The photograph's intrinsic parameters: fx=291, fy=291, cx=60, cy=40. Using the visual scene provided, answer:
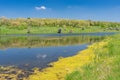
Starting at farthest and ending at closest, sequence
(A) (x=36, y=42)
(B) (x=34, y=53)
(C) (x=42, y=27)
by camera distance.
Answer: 1. (C) (x=42, y=27)
2. (A) (x=36, y=42)
3. (B) (x=34, y=53)

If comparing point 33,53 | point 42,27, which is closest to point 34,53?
point 33,53

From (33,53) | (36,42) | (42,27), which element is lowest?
(42,27)

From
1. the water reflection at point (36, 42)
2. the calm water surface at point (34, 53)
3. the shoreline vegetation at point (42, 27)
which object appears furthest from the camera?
the shoreline vegetation at point (42, 27)

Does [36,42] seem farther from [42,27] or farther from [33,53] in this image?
[42,27]

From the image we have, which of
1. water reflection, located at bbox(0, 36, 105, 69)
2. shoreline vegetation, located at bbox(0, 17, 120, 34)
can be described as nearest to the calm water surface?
water reflection, located at bbox(0, 36, 105, 69)

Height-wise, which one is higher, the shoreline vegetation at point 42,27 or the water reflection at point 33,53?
the water reflection at point 33,53

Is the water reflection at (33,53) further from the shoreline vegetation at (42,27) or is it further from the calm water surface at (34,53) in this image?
the shoreline vegetation at (42,27)

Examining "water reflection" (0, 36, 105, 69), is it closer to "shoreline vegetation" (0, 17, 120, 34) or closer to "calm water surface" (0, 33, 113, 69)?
"calm water surface" (0, 33, 113, 69)

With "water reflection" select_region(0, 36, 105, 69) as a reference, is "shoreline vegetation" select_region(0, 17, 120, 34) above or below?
below

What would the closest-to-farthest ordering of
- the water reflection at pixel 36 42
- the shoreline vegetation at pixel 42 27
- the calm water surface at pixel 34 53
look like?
1. the calm water surface at pixel 34 53
2. the water reflection at pixel 36 42
3. the shoreline vegetation at pixel 42 27

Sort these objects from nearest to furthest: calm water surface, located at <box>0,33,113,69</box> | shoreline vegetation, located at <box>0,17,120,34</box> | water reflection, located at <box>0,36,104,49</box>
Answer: calm water surface, located at <box>0,33,113,69</box> → water reflection, located at <box>0,36,104,49</box> → shoreline vegetation, located at <box>0,17,120,34</box>

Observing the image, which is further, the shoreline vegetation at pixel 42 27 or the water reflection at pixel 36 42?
the shoreline vegetation at pixel 42 27

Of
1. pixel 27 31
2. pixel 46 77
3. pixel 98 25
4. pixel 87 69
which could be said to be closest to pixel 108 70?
pixel 87 69

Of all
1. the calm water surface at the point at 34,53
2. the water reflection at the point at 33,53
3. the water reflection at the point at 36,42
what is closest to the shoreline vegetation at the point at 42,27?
the water reflection at the point at 36,42
